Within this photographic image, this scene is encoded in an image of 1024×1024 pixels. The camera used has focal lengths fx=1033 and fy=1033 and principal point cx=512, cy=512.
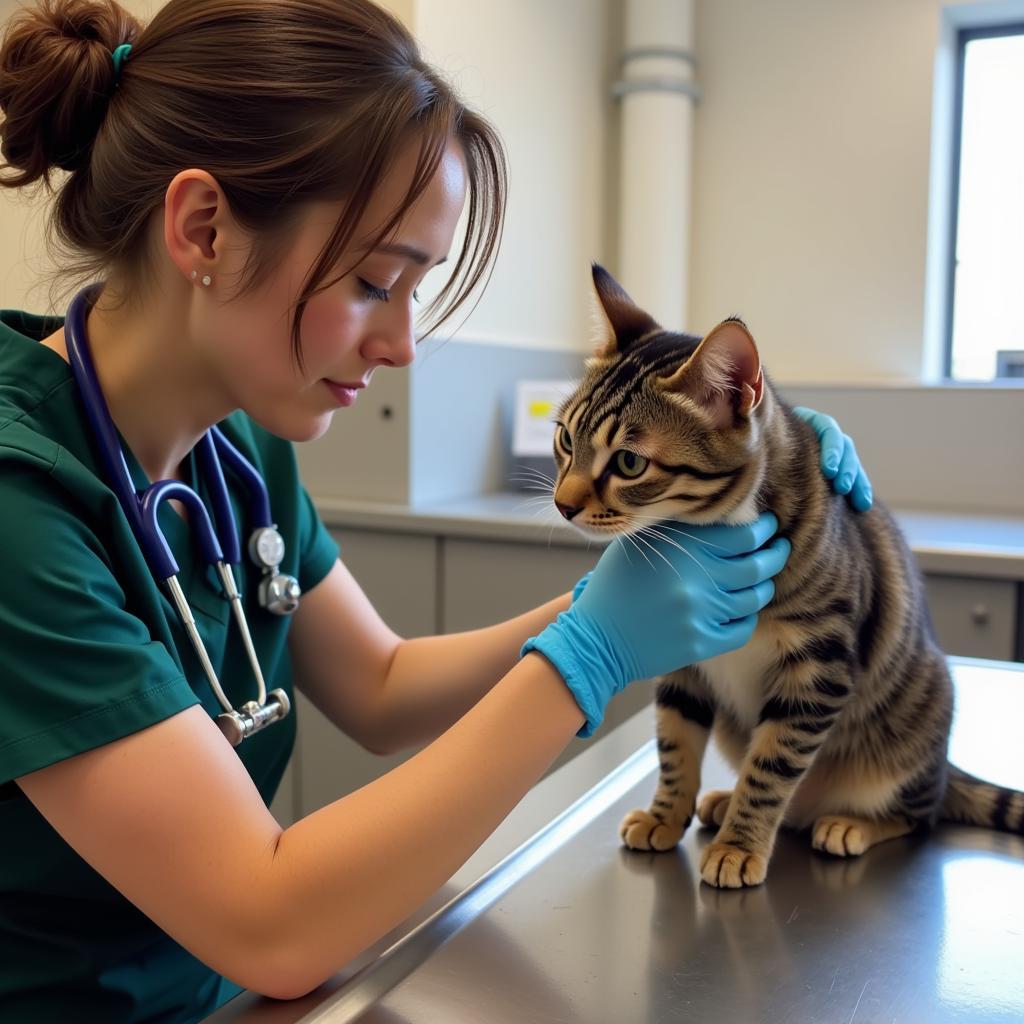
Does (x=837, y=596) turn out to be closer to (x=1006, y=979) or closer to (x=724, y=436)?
(x=724, y=436)

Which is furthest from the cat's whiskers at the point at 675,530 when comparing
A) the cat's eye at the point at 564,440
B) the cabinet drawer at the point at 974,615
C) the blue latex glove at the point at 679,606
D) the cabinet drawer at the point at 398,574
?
the cabinet drawer at the point at 398,574

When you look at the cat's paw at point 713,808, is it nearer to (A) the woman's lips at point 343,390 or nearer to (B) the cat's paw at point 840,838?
(B) the cat's paw at point 840,838

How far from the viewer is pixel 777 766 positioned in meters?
0.88

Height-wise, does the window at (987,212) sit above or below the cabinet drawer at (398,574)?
above

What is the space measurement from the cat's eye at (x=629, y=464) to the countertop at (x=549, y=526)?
30.4 inches

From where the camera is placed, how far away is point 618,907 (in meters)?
0.82

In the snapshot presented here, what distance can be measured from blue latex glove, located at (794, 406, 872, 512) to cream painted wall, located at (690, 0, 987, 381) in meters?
1.74

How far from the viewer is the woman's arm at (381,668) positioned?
1.18m

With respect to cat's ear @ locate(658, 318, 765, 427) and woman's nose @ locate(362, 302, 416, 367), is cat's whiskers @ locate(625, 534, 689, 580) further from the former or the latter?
woman's nose @ locate(362, 302, 416, 367)

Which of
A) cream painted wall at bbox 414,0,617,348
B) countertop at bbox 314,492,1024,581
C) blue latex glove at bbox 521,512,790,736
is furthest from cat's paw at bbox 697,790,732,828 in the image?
cream painted wall at bbox 414,0,617,348

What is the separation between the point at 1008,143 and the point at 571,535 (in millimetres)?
1679

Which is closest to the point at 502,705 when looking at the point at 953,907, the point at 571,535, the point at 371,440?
the point at 953,907

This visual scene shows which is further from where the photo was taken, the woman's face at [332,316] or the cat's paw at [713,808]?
the cat's paw at [713,808]

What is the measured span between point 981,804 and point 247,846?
2.24 feet
